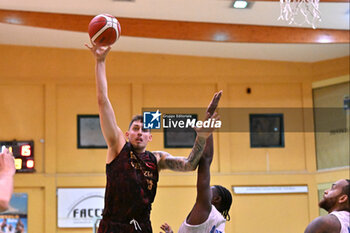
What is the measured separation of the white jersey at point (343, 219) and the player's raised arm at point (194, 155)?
1354 millimetres

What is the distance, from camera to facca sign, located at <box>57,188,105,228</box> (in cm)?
1174

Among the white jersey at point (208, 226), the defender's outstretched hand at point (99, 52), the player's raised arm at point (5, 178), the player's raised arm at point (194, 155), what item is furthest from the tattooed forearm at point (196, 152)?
the player's raised arm at point (5, 178)

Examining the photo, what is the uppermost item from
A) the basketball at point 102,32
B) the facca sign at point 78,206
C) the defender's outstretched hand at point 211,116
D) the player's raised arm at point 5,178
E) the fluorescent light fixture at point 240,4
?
the fluorescent light fixture at point 240,4

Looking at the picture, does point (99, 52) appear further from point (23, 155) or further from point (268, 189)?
point (268, 189)

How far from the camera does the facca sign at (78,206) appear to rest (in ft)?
38.5

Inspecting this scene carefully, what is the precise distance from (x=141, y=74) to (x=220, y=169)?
2715 millimetres

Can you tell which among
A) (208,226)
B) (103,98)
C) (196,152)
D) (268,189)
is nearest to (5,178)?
(103,98)

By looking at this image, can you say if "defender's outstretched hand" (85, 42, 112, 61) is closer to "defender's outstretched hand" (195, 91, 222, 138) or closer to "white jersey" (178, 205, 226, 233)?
"defender's outstretched hand" (195, 91, 222, 138)

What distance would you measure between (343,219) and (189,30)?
6750 mm

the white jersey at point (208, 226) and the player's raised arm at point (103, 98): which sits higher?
the player's raised arm at point (103, 98)

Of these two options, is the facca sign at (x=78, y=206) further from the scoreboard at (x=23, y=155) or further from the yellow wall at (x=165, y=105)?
the scoreboard at (x=23, y=155)

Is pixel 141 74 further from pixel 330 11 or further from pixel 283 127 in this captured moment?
pixel 330 11

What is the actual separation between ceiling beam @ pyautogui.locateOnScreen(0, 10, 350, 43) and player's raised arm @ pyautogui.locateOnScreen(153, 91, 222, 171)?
6087 mm

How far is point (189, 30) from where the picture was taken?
11148 mm
